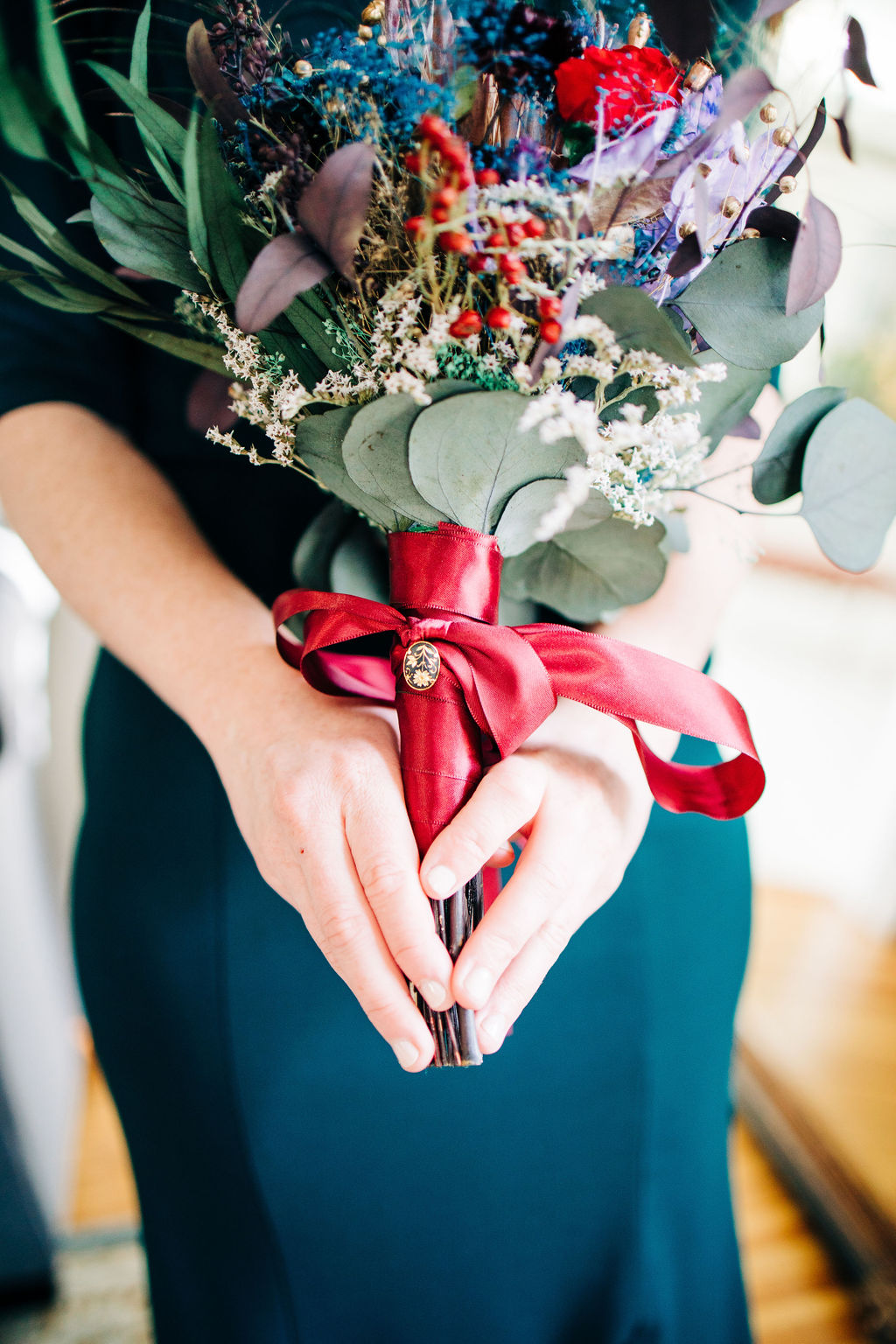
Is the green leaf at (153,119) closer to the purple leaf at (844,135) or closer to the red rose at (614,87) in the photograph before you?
the red rose at (614,87)

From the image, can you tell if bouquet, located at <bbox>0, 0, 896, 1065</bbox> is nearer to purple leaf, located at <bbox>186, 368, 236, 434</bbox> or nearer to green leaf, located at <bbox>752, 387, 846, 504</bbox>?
green leaf, located at <bbox>752, 387, 846, 504</bbox>

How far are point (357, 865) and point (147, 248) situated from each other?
409mm

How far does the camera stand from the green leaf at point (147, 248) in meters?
0.48

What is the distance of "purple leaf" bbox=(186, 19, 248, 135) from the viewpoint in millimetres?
453

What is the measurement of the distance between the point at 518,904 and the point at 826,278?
1.37ft

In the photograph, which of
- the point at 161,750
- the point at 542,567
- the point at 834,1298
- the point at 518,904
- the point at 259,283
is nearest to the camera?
the point at 259,283

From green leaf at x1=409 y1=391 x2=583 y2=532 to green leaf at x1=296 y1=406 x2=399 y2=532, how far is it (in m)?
0.05

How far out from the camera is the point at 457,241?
0.39 metres

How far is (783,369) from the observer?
0.91m

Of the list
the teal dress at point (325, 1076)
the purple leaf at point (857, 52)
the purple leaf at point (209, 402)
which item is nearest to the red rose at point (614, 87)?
the purple leaf at point (857, 52)

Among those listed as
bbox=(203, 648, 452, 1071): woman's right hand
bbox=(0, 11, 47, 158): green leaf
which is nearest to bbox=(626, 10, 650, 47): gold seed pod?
bbox=(0, 11, 47, 158): green leaf

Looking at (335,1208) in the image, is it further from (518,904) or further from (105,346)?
(105,346)

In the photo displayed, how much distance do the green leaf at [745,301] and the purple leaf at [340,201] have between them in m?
0.20

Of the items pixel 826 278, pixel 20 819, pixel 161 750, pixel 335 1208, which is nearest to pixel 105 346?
pixel 161 750
